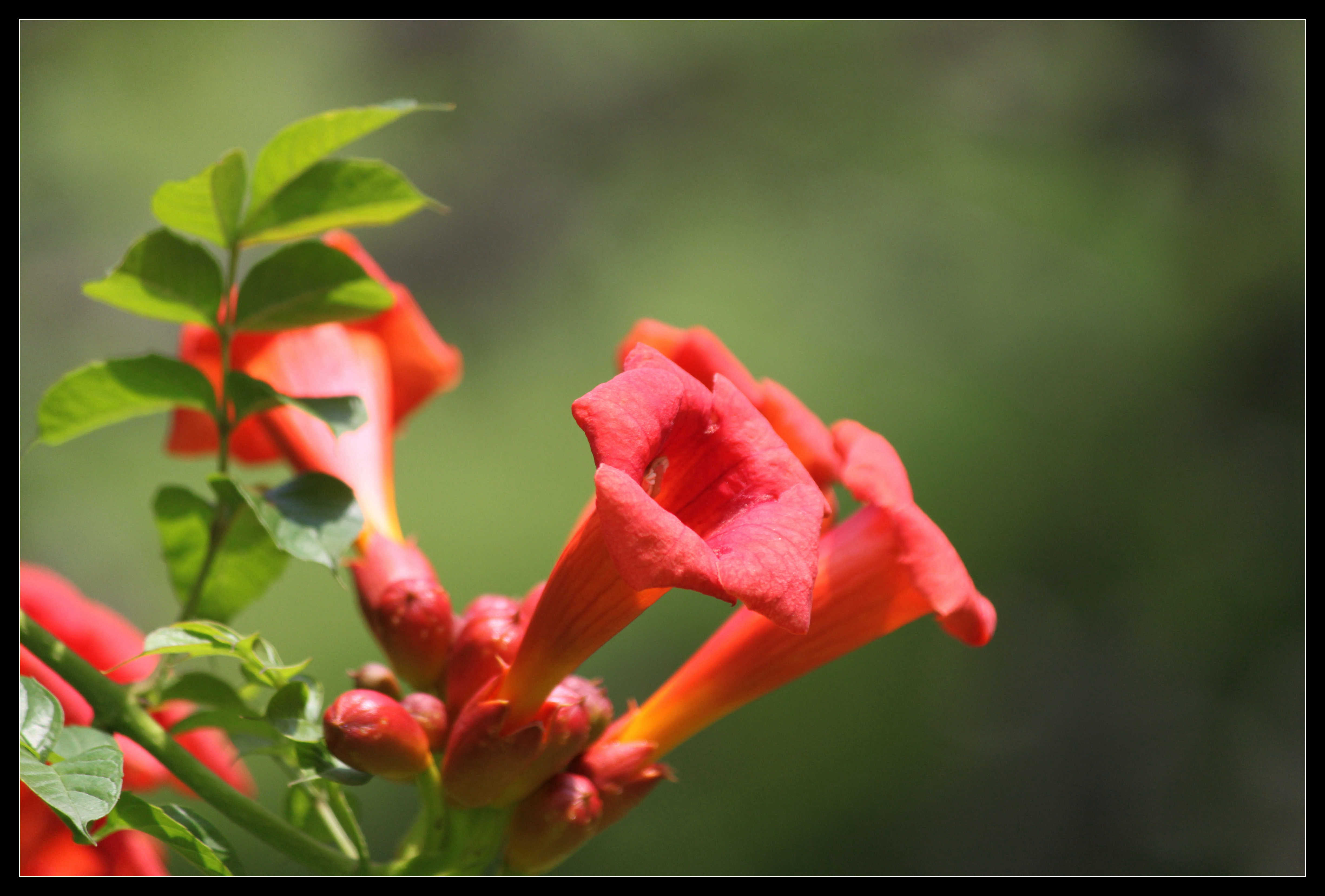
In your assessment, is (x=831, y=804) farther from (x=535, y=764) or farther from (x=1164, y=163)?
(x=535, y=764)

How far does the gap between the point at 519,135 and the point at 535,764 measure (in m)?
7.97

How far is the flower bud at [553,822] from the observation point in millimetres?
1133

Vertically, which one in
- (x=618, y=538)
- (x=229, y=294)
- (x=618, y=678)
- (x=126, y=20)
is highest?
(x=126, y=20)

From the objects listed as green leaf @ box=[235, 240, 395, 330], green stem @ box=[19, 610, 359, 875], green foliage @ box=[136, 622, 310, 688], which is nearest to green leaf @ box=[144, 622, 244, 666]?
green foliage @ box=[136, 622, 310, 688]

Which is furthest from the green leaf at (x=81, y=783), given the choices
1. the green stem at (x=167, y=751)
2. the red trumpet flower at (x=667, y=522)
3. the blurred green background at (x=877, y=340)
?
the blurred green background at (x=877, y=340)

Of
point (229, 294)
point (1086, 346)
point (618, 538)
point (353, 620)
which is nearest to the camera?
point (618, 538)

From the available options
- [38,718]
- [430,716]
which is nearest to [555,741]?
[430,716]

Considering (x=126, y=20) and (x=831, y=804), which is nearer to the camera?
(x=831, y=804)

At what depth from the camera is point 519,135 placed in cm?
848

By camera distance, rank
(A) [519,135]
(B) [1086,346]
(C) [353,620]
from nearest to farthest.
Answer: (C) [353,620], (B) [1086,346], (A) [519,135]

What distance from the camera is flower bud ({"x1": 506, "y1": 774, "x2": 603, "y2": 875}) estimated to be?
1.13 metres

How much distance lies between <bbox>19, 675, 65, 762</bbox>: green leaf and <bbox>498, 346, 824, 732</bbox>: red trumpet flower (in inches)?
16.3

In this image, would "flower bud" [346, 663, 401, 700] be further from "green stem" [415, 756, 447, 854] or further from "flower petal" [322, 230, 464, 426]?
"flower petal" [322, 230, 464, 426]

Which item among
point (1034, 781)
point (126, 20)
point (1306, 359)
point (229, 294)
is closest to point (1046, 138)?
point (1306, 359)
